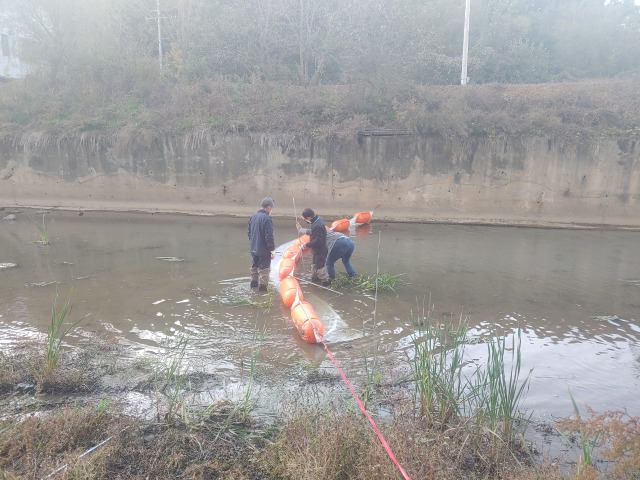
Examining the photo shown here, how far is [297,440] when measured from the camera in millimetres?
3455

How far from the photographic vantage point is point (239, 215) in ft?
52.7

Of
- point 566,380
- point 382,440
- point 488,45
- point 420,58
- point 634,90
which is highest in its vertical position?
point 488,45

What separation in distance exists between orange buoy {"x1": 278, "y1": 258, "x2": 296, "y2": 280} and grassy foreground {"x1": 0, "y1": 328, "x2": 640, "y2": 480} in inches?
150

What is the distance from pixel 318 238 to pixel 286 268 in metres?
0.75

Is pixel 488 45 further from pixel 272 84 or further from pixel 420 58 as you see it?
pixel 272 84

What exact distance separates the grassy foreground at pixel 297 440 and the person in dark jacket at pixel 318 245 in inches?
154

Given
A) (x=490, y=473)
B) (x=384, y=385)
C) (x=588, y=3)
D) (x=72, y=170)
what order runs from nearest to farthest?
(x=490, y=473) → (x=384, y=385) → (x=72, y=170) → (x=588, y=3)

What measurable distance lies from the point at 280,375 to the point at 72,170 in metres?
15.2

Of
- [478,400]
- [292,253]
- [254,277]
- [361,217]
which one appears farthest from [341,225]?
[478,400]

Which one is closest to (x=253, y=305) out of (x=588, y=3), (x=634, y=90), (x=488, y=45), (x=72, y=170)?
(x=72, y=170)

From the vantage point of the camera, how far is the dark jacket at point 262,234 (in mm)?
7531

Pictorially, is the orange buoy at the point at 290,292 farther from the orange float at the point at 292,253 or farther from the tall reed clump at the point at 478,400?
the tall reed clump at the point at 478,400

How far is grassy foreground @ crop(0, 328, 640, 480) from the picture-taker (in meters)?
3.18

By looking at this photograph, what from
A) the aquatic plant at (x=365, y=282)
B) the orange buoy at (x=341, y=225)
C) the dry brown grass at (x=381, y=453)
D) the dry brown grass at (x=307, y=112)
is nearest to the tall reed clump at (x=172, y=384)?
the dry brown grass at (x=381, y=453)
